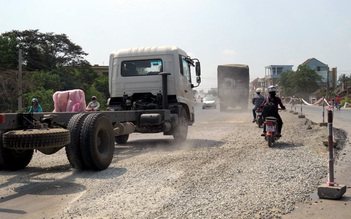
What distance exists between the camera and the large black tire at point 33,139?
254 inches

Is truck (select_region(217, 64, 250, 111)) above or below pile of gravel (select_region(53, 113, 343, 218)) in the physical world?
above

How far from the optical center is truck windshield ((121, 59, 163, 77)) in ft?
40.0

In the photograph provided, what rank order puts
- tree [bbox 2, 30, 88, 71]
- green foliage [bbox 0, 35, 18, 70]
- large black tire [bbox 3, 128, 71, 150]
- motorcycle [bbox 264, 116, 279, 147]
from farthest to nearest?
tree [bbox 2, 30, 88, 71]
green foliage [bbox 0, 35, 18, 70]
motorcycle [bbox 264, 116, 279, 147]
large black tire [bbox 3, 128, 71, 150]

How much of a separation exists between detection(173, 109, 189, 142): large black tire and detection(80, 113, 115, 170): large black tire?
13.7 feet

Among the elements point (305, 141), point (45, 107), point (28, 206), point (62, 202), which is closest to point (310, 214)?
point (62, 202)

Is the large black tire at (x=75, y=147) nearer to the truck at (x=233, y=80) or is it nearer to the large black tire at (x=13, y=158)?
the large black tire at (x=13, y=158)

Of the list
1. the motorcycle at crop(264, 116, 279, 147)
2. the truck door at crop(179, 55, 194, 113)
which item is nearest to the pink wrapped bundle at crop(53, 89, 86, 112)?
the truck door at crop(179, 55, 194, 113)

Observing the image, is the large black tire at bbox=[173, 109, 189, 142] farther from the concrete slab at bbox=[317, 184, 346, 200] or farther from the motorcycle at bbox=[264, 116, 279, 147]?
the concrete slab at bbox=[317, 184, 346, 200]

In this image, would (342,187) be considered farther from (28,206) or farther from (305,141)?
(305,141)

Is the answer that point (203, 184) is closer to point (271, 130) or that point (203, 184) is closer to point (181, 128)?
point (271, 130)

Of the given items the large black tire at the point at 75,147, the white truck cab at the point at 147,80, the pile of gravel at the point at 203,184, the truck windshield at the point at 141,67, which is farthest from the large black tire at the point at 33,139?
the truck windshield at the point at 141,67

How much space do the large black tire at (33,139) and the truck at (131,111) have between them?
0.63 m

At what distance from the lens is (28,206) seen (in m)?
5.41

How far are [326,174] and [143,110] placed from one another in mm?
5740
